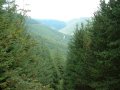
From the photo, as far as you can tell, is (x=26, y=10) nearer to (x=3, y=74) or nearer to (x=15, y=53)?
(x=15, y=53)

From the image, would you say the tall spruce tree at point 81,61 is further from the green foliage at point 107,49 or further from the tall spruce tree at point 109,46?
the tall spruce tree at point 109,46

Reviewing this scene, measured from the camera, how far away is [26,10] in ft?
98.7

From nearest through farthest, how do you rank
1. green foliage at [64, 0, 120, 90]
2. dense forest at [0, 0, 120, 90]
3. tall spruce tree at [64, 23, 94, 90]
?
dense forest at [0, 0, 120, 90] < green foliage at [64, 0, 120, 90] < tall spruce tree at [64, 23, 94, 90]

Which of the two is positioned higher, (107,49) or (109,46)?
(109,46)

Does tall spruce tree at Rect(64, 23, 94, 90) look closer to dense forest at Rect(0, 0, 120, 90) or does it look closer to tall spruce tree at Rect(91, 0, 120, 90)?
dense forest at Rect(0, 0, 120, 90)

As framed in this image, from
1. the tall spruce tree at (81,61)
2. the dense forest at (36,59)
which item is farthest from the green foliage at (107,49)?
the tall spruce tree at (81,61)

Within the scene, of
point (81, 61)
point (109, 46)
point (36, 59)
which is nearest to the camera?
point (109, 46)

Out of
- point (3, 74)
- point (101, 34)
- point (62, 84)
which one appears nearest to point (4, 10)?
point (3, 74)

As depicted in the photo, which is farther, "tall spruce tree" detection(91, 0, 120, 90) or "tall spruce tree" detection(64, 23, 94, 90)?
"tall spruce tree" detection(64, 23, 94, 90)

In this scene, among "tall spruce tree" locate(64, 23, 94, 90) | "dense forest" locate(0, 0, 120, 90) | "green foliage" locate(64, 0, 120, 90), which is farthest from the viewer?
"tall spruce tree" locate(64, 23, 94, 90)

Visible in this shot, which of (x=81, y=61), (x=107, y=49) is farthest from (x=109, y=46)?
(x=81, y=61)

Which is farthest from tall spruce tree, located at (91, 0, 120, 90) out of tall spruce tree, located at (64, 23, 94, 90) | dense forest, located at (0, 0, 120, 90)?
tall spruce tree, located at (64, 23, 94, 90)

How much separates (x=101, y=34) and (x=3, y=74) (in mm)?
10893

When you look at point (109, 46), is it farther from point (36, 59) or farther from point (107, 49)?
point (36, 59)
